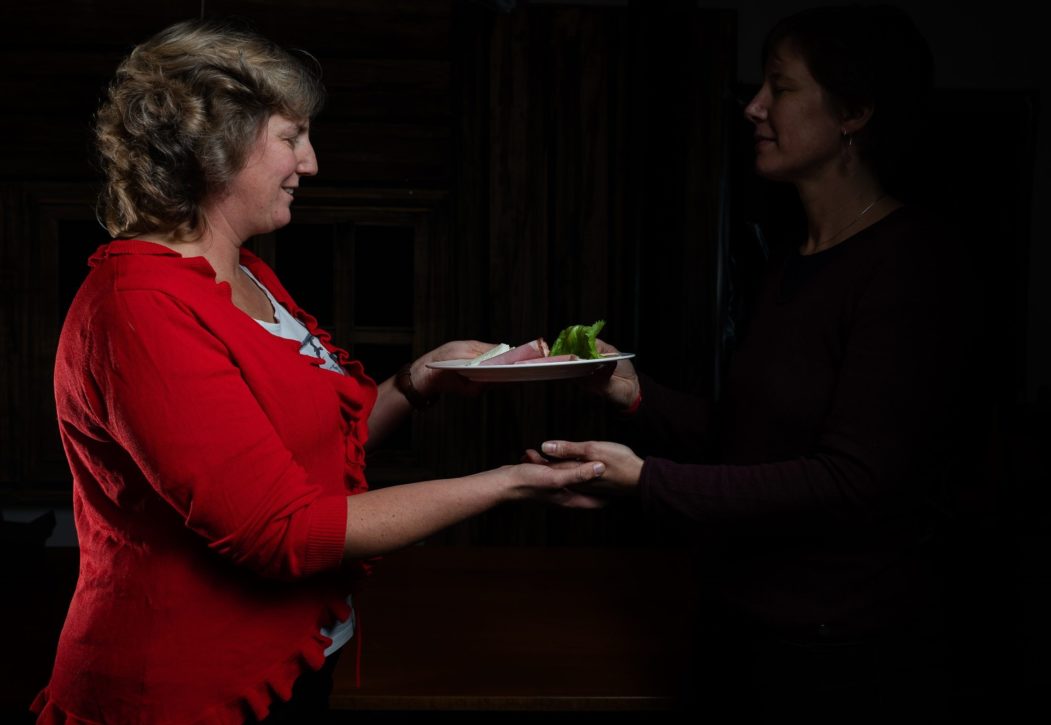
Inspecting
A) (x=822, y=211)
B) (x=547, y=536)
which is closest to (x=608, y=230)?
(x=547, y=536)

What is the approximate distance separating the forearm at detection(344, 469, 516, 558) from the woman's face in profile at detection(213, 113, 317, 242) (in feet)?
1.70

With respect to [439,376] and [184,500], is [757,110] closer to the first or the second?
[439,376]

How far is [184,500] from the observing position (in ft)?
4.43

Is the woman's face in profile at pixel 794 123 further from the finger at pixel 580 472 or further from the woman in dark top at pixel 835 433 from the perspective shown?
the finger at pixel 580 472

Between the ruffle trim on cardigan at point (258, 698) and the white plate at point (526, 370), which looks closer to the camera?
the ruffle trim on cardigan at point (258, 698)

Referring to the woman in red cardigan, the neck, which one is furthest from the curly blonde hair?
the neck

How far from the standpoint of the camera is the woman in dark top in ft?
5.13

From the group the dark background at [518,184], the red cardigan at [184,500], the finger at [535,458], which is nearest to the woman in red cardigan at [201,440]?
the red cardigan at [184,500]

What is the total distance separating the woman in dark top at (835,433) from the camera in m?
1.56

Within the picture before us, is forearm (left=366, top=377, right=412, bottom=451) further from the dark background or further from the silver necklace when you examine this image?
the dark background

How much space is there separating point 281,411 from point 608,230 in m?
2.43

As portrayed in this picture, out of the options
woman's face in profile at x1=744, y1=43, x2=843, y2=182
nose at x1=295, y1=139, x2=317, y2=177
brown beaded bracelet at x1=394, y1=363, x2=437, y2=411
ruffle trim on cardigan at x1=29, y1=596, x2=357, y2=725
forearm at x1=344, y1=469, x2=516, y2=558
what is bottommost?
ruffle trim on cardigan at x1=29, y1=596, x2=357, y2=725

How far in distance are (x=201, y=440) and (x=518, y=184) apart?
2.52 m

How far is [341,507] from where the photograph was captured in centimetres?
145
